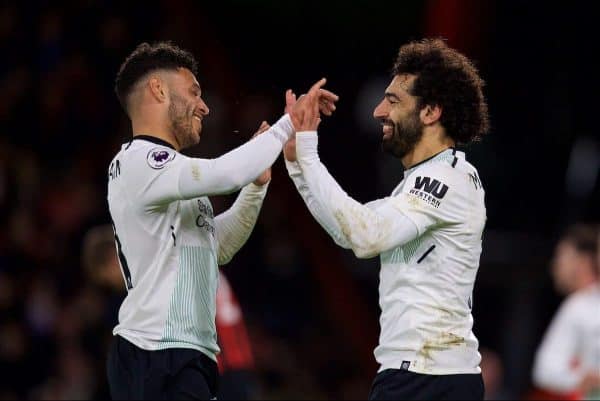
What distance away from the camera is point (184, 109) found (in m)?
4.77

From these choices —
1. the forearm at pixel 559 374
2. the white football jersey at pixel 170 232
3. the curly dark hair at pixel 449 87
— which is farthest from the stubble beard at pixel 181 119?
the forearm at pixel 559 374

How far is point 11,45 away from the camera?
10.7 meters

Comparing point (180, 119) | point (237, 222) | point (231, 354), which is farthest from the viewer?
point (231, 354)

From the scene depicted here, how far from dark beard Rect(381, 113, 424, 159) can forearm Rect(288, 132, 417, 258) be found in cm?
28

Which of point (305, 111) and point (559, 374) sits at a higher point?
point (305, 111)

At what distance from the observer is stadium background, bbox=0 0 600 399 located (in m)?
10.4

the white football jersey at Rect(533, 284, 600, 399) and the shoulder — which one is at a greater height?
the shoulder

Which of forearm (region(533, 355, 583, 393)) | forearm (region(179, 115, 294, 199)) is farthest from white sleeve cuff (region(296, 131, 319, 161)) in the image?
forearm (region(533, 355, 583, 393))

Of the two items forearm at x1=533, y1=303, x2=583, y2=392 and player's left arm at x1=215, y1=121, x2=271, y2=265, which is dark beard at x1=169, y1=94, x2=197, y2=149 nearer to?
player's left arm at x1=215, y1=121, x2=271, y2=265

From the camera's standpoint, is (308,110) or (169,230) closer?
(169,230)

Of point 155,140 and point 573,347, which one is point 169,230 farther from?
point 573,347

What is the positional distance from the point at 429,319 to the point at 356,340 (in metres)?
6.19

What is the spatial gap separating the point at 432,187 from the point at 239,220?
3.02 feet

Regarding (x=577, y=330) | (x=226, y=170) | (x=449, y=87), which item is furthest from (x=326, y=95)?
(x=577, y=330)
